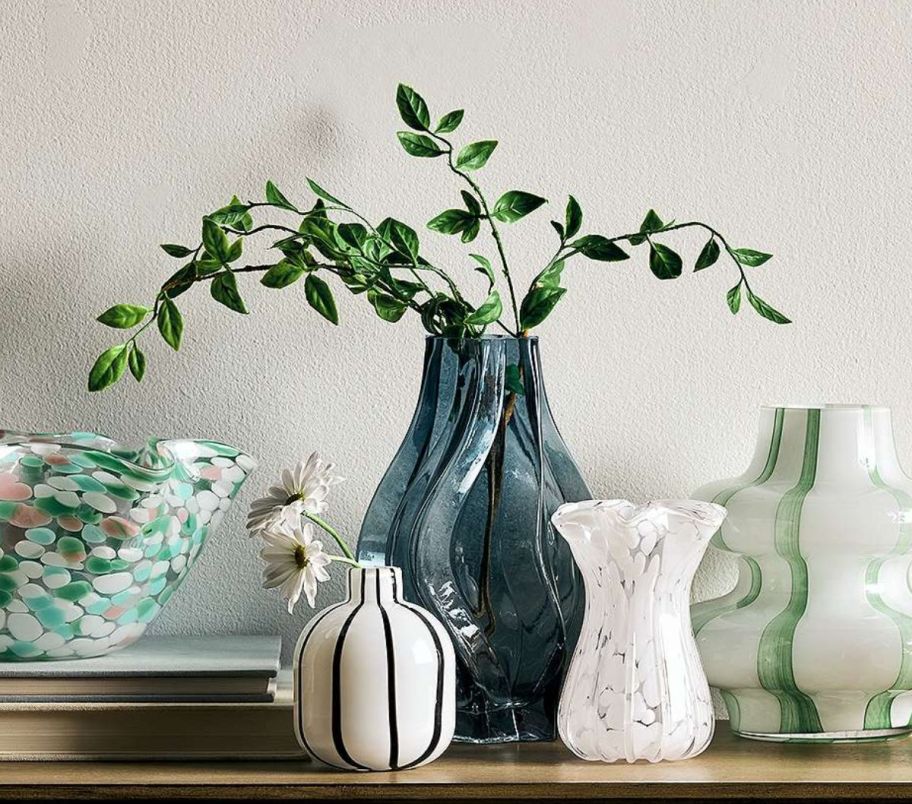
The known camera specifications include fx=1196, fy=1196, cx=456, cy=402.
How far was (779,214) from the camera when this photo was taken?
3.31 ft

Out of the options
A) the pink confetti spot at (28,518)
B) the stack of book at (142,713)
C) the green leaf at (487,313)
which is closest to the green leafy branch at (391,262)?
the green leaf at (487,313)

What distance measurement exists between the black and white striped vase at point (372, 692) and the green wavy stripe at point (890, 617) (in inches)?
12.0

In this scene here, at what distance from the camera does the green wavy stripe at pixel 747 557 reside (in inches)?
34.9

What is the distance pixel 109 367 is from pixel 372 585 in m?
0.27

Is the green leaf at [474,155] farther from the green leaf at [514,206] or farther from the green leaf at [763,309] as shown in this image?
the green leaf at [763,309]

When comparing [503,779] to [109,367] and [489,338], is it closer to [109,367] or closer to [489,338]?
[489,338]

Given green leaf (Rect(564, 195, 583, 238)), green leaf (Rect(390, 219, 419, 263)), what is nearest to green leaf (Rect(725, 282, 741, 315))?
green leaf (Rect(564, 195, 583, 238))

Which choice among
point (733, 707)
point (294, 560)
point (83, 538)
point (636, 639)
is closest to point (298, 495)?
point (294, 560)

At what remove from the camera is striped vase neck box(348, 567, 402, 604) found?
2.56 feet

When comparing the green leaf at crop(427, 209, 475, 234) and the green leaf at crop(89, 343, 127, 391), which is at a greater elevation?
the green leaf at crop(427, 209, 475, 234)

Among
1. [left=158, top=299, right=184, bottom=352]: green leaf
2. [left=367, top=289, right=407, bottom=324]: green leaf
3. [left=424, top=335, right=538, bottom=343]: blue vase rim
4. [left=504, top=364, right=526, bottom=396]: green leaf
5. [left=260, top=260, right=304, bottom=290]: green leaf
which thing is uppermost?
[left=260, top=260, right=304, bottom=290]: green leaf

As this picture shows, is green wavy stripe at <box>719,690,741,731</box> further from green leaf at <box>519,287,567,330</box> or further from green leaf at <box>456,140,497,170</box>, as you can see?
green leaf at <box>456,140,497,170</box>

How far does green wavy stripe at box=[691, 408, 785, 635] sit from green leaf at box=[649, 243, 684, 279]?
130 mm

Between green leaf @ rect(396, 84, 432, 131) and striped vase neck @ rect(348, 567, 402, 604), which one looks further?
green leaf @ rect(396, 84, 432, 131)
